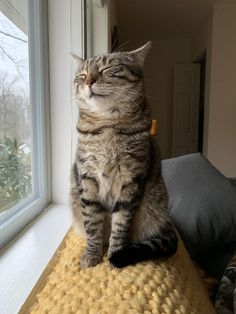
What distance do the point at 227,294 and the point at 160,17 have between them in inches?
135

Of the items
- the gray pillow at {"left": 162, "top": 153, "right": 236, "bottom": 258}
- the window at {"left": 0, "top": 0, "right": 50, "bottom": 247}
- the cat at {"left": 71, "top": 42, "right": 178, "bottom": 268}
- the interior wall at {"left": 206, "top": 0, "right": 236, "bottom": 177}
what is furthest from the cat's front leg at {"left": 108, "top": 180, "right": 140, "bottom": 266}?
the interior wall at {"left": 206, "top": 0, "right": 236, "bottom": 177}

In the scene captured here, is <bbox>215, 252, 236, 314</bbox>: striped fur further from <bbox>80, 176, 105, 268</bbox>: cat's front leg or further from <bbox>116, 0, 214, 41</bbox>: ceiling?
<bbox>116, 0, 214, 41</bbox>: ceiling

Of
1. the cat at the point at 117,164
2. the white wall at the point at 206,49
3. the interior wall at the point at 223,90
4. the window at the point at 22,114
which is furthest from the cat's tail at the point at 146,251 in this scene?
the white wall at the point at 206,49

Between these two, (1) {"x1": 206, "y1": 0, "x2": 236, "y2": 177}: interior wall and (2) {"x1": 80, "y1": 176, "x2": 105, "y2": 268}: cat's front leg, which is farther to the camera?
(1) {"x1": 206, "y1": 0, "x2": 236, "y2": 177}: interior wall

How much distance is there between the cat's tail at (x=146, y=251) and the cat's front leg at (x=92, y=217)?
0.18ft

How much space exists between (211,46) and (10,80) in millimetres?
2908

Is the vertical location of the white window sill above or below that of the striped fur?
above

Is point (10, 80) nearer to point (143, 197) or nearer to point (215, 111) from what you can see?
point (143, 197)

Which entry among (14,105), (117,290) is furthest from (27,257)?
(14,105)

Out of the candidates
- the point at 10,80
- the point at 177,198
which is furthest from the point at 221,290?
the point at 10,80

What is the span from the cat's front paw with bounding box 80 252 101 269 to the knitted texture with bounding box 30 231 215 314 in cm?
1

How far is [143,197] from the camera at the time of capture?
723 mm

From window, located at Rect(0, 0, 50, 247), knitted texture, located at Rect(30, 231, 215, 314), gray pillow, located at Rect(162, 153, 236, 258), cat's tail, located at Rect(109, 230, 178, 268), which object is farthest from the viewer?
gray pillow, located at Rect(162, 153, 236, 258)

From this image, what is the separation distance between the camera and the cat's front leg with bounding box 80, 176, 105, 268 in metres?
0.69
